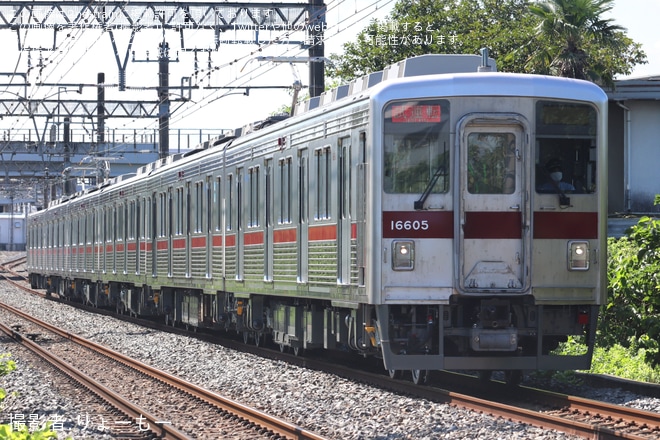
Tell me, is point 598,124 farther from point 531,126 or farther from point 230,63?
point 230,63

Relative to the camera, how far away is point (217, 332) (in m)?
22.4

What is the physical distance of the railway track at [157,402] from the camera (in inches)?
408

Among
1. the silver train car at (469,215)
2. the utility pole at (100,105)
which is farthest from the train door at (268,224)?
the utility pole at (100,105)

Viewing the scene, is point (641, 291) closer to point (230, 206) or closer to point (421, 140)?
point (421, 140)

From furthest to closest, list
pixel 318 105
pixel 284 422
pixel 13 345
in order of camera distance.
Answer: pixel 13 345 < pixel 318 105 < pixel 284 422

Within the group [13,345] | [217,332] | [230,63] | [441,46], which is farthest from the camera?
[441,46]

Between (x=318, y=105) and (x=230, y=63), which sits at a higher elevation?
(x=230, y=63)

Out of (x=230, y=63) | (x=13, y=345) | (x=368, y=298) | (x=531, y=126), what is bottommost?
(x=13, y=345)

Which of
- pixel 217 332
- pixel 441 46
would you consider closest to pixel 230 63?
pixel 217 332

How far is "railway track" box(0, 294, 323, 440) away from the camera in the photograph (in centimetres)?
1038

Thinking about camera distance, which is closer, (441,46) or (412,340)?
(412,340)

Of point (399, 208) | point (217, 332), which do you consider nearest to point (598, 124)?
point (399, 208)

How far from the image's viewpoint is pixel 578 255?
39.0 feet

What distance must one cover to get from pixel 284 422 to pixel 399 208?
2.54 meters
